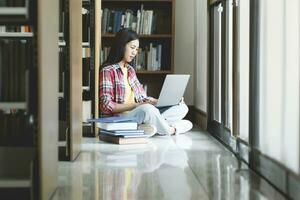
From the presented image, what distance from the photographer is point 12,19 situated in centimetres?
188

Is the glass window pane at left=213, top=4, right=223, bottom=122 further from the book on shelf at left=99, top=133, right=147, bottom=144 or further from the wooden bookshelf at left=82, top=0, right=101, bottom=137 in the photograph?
the wooden bookshelf at left=82, top=0, right=101, bottom=137

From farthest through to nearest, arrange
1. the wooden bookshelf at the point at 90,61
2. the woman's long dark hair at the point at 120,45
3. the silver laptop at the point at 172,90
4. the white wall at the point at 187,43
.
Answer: the white wall at the point at 187,43 → the woman's long dark hair at the point at 120,45 → the silver laptop at the point at 172,90 → the wooden bookshelf at the point at 90,61

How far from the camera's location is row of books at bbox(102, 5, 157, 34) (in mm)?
5246

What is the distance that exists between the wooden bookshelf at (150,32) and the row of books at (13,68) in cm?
328

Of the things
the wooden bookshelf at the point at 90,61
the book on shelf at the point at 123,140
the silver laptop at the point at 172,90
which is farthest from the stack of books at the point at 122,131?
the silver laptop at the point at 172,90

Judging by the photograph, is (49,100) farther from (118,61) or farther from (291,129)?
(118,61)

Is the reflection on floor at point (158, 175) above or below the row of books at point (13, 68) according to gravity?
below

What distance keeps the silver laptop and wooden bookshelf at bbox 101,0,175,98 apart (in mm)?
716

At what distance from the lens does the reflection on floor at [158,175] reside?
Result: 2234 mm

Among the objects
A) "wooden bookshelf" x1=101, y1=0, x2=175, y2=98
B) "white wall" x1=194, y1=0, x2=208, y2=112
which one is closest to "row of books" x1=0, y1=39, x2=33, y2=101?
"white wall" x1=194, y1=0, x2=208, y2=112

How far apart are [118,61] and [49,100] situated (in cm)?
236

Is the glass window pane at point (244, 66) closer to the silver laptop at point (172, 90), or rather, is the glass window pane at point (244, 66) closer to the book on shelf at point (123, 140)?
the book on shelf at point (123, 140)

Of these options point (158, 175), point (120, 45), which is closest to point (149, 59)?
point (120, 45)

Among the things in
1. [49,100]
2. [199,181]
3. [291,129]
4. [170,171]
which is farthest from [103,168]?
[291,129]
